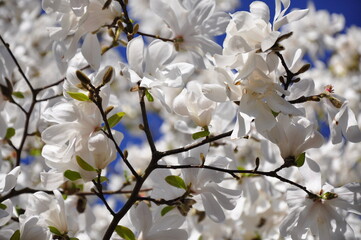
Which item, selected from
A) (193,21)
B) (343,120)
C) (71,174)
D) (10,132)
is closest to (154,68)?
(193,21)

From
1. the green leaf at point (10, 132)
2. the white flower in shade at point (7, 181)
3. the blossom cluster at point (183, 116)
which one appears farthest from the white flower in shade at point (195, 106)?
the green leaf at point (10, 132)

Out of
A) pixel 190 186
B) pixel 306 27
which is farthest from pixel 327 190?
pixel 306 27

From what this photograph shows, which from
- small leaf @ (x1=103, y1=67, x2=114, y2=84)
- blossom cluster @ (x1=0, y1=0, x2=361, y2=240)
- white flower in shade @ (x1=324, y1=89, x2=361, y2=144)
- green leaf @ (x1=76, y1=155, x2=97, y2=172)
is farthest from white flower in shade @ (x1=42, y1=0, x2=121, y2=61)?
white flower in shade @ (x1=324, y1=89, x2=361, y2=144)

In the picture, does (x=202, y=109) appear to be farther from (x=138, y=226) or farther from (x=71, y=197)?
(x=71, y=197)

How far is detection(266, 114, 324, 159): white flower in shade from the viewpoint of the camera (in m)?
0.83

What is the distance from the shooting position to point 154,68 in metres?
0.89

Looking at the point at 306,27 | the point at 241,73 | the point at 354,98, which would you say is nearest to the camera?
the point at 241,73

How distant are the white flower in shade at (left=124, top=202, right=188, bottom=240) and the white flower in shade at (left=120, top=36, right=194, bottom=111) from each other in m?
0.22

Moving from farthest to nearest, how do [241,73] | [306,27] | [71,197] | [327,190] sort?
[306,27] → [71,197] → [327,190] → [241,73]

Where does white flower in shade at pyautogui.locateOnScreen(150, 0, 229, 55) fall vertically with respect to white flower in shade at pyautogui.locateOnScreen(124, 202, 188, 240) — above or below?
above

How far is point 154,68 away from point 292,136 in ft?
1.01

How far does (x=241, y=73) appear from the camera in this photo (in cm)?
77

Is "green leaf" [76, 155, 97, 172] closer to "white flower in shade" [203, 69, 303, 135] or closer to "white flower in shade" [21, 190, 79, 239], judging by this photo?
"white flower in shade" [21, 190, 79, 239]

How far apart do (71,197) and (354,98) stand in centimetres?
263
